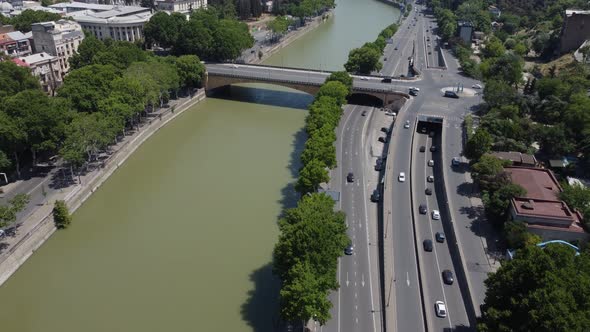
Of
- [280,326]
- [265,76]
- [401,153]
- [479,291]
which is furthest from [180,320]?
[265,76]

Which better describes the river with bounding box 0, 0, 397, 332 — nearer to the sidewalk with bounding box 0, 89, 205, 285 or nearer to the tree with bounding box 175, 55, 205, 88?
the sidewalk with bounding box 0, 89, 205, 285

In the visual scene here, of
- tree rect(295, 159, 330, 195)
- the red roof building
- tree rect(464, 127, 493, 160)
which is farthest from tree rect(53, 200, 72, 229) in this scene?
tree rect(464, 127, 493, 160)

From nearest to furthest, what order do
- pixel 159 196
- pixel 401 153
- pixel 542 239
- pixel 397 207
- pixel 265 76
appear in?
pixel 542 239 → pixel 397 207 → pixel 159 196 → pixel 401 153 → pixel 265 76

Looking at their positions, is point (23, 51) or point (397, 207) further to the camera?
point (23, 51)

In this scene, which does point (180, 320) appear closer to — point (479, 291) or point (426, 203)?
point (479, 291)

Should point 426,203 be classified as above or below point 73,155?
below

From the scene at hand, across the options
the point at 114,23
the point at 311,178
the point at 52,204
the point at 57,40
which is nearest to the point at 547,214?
the point at 311,178
